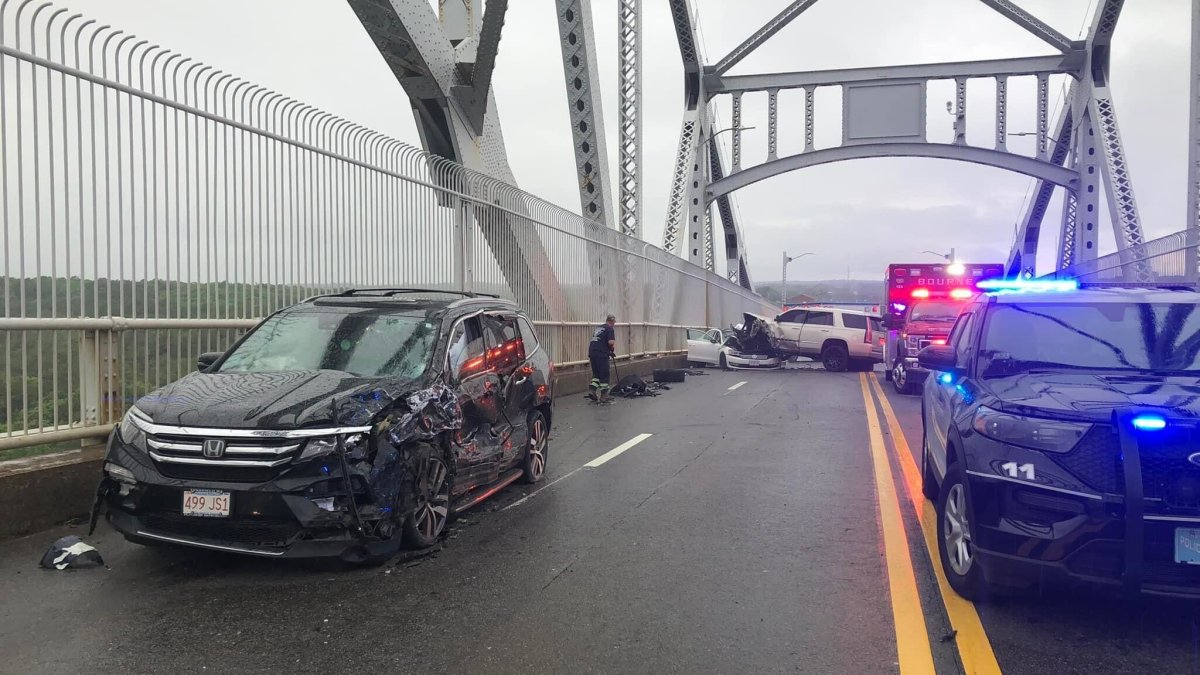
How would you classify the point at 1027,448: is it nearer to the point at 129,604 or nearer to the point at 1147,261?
the point at 129,604

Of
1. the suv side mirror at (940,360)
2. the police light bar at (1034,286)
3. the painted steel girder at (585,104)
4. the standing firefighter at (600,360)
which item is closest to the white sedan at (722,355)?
the painted steel girder at (585,104)

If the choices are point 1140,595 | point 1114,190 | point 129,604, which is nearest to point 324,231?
point 129,604

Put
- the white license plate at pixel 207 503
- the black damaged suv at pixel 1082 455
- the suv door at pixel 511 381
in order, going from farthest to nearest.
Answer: the suv door at pixel 511 381 → the white license plate at pixel 207 503 → the black damaged suv at pixel 1082 455

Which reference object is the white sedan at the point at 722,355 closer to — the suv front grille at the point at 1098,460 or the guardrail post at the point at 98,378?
the guardrail post at the point at 98,378

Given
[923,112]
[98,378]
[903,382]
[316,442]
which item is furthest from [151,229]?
[923,112]

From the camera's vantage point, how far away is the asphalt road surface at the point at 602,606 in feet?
12.3

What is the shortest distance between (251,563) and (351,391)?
1233 millimetres

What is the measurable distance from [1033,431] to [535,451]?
470 cm

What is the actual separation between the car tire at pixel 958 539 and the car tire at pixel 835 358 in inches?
800

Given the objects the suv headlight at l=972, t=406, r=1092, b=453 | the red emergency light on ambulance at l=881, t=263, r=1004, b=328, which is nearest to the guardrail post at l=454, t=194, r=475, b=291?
the suv headlight at l=972, t=406, r=1092, b=453

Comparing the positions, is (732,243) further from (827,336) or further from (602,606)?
(602,606)

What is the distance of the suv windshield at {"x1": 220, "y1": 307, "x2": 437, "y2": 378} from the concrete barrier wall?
1.31 metres

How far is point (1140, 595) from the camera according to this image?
372 centimetres

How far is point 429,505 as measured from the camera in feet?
18.0
